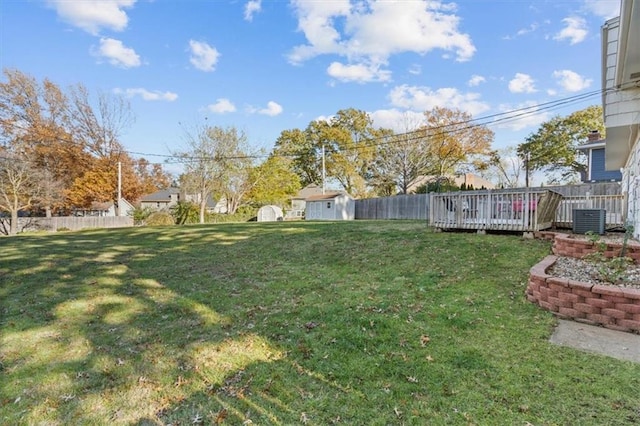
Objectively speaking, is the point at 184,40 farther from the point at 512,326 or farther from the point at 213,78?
the point at 512,326

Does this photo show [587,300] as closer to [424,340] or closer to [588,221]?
[424,340]

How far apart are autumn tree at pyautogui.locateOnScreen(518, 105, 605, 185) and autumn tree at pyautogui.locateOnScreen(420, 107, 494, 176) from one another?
13.2 ft

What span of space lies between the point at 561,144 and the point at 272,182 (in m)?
23.7

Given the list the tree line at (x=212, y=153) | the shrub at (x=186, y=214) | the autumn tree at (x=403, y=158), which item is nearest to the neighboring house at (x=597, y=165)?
the tree line at (x=212, y=153)

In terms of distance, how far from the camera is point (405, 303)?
160 inches

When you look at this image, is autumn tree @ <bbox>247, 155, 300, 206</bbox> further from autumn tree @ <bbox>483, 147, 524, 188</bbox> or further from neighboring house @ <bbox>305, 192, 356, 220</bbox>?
autumn tree @ <bbox>483, 147, 524, 188</bbox>

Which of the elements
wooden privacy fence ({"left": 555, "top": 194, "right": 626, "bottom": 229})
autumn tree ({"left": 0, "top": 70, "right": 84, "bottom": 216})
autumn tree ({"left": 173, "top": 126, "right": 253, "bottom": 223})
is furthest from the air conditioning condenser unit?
autumn tree ({"left": 0, "top": 70, "right": 84, "bottom": 216})

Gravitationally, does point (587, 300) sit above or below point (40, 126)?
below

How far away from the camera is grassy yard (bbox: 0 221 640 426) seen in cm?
222

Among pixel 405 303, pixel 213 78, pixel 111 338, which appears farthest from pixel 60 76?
pixel 405 303

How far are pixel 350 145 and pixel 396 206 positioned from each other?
38.2 feet

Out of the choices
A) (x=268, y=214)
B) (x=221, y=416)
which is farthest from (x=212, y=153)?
(x=221, y=416)

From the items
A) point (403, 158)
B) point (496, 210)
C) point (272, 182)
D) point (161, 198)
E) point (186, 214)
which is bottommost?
point (186, 214)

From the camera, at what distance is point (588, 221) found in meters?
7.20
